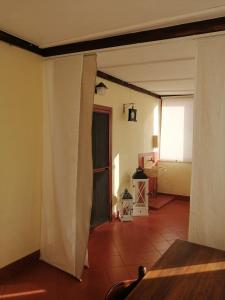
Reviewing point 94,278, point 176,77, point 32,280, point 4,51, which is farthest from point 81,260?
point 176,77

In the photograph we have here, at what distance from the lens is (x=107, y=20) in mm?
2158

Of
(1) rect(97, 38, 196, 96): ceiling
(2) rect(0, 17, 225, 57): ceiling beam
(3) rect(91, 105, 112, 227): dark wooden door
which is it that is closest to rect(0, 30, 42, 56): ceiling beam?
(2) rect(0, 17, 225, 57): ceiling beam

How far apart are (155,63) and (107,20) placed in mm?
1314

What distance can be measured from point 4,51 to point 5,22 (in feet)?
1.08

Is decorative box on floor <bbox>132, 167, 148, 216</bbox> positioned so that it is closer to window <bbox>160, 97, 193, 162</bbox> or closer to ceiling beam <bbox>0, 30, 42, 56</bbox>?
window <bbox>160, 97, 193, 162</bbox>

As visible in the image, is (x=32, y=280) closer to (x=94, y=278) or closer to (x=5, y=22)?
(x=94, y=278)

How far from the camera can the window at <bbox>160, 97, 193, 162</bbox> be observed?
590 centimetres

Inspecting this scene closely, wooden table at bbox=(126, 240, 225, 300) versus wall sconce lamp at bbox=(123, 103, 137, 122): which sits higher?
wall sconce lamp at bbox=(123, 103, 137, 122)

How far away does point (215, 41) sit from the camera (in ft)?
6.56

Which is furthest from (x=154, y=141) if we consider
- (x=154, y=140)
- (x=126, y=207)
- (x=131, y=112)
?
(x=126, y=207)

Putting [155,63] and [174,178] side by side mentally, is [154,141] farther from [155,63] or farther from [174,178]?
[155,63]

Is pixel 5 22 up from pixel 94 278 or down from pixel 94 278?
up

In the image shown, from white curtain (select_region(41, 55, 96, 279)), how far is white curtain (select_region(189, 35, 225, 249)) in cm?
→ 105

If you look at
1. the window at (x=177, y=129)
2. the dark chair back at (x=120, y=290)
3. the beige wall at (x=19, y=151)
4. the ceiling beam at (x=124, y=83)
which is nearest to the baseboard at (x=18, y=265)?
the beige wall at (x=19, y=151)
